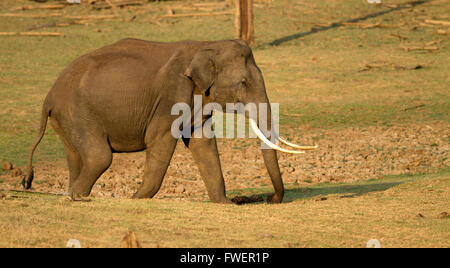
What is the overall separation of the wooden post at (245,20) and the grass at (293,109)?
0.47 meters

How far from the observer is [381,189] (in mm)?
11047

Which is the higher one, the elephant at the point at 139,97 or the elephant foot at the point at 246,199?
the elephant at the point at 139,97

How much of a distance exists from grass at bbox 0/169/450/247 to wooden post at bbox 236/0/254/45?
13.9 metres

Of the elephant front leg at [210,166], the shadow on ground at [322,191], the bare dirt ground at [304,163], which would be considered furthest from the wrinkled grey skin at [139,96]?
the bare dirt ground at [304,163]

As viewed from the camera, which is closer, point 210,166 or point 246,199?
point 210,166

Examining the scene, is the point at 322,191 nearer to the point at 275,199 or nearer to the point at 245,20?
the point at 275,199

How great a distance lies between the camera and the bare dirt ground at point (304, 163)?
1213cm

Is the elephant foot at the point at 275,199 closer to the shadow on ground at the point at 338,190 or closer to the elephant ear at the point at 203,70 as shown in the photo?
the shadow on ground at the point at 338,190

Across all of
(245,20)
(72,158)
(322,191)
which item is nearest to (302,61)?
(245,20)

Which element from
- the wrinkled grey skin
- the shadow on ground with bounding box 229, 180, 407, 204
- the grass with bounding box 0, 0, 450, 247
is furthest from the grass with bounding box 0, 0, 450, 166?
the wrinkled grey skin

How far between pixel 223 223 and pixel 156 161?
6.06 feet

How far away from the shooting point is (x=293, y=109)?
16484 mm

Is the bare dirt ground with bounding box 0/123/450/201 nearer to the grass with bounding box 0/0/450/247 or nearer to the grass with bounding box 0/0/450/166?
the grass with bounding box 0/0/450/247

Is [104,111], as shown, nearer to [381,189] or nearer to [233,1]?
[381,189]
